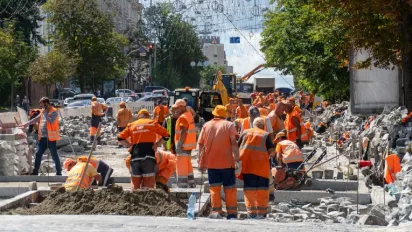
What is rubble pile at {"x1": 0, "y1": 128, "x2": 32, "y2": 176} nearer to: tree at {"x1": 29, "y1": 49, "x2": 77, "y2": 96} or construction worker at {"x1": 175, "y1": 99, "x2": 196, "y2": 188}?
construction worker at {"x1": 175, "y1": 99, "x2": 196, "y2": 188}

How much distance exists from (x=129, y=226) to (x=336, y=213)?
458cm

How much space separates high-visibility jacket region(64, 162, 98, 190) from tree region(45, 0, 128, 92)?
48069 mm

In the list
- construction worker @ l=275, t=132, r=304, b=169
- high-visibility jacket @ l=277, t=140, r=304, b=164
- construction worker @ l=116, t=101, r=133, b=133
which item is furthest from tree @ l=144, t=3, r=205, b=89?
high-visibility jacket @ l=277, t=140, r=304, b=164

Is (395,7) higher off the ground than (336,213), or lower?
higher

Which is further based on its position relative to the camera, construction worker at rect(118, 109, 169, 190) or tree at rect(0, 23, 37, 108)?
tree at rect(0, 23, 37, 108)

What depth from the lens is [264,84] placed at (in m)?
92.8

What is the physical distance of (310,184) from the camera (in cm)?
1573

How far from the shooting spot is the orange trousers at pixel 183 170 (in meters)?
15.5

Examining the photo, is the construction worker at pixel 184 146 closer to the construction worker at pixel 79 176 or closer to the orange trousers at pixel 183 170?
the orange trousers at pixel 183 170

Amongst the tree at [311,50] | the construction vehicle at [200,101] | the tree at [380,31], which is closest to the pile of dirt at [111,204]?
the tree at [380,31]

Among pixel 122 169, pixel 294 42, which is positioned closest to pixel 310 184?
pixel 122 169

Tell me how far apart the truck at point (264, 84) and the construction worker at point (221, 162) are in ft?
262

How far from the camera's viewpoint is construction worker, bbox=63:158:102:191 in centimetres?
1280

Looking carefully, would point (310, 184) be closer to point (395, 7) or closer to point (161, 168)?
point (161, 168)
